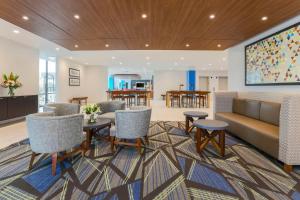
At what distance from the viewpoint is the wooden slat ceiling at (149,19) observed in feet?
9.52

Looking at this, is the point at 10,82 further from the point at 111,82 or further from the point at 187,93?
the point at 111,82

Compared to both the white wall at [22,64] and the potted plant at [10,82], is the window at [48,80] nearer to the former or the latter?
the white wall at [22,64]

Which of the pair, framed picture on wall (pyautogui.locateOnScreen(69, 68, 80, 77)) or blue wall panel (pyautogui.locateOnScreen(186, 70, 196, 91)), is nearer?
framed picture on wall (pyautogui.locateOnScreen(69, 68, 80, 77))

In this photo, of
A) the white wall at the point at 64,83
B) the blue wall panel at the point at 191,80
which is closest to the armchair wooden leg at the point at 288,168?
the white wall at the point at 64,83

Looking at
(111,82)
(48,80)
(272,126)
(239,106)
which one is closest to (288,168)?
(272,126)

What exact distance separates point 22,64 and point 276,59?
7.95 m

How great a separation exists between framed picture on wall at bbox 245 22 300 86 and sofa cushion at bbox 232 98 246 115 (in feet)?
1.87

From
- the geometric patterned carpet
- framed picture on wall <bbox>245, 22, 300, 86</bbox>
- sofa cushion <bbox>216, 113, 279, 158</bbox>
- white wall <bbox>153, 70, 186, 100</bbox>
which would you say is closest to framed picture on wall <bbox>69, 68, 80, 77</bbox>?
white wall <bbox>153, 70, 186, 100</bbox>

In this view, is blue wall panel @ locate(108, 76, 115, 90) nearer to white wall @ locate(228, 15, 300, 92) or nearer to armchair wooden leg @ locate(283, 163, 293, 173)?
white wall @ locate(228, 15, 300, 92)

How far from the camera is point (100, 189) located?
1.99 metres

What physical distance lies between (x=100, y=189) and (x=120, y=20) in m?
3.31

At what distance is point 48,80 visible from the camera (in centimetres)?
875

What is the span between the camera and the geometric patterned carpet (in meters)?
1.92

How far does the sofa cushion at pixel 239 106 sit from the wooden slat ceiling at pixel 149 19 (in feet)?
5.99
